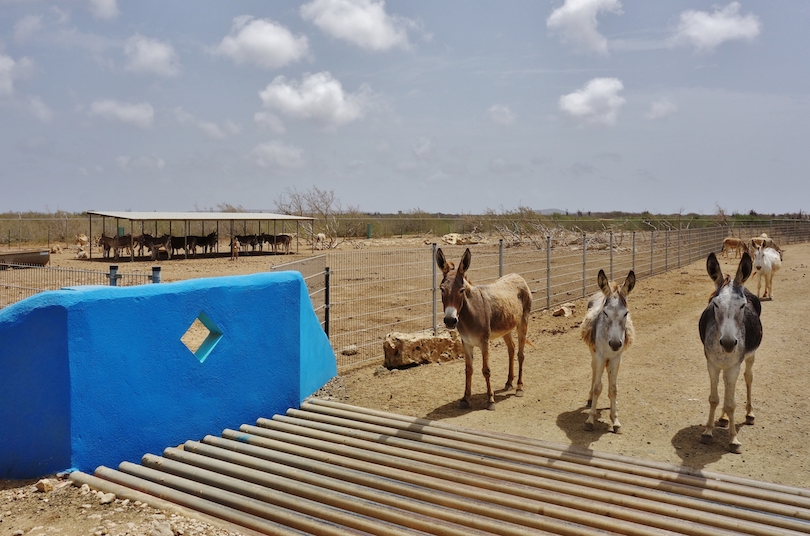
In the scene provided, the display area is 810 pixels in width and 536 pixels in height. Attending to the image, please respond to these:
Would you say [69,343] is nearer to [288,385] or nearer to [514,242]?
[288,385]

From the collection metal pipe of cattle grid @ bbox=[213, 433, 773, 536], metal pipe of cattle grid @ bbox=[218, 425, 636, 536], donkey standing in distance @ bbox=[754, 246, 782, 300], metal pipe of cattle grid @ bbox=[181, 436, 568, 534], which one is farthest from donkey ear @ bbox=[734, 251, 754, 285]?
donkey standing in distance @ bbox=[754, 246, 782, 300]

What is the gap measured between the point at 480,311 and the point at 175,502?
3827 mm

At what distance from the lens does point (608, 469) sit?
199 inches

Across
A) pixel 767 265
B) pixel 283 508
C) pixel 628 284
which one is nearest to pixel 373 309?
pixel 628 284

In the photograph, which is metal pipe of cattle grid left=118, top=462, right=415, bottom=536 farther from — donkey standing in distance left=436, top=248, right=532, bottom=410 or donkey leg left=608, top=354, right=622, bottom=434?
donkey leg left=608, top=354, right=622, bottom=434

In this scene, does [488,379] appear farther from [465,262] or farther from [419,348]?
[419,348]

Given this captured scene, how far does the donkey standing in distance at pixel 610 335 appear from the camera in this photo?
19.0ft

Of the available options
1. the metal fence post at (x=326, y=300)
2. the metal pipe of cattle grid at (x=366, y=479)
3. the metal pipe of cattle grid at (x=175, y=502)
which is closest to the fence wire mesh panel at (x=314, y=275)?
the metal fence post at (x=326, y=300)

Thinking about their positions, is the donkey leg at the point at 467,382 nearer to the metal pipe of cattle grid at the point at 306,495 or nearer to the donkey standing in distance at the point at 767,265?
the metal pipe of cattle grid at the point at 306,495

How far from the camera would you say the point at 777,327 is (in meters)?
10.4

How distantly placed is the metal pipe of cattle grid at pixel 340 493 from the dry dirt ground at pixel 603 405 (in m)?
0.72

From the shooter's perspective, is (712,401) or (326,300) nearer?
(712,401)

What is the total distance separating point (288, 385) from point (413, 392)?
168 cm

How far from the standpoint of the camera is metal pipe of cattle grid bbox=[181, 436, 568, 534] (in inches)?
162
